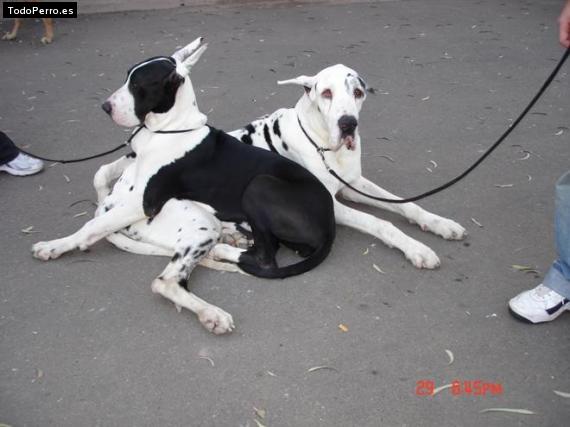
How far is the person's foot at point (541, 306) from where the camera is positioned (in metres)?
3.51

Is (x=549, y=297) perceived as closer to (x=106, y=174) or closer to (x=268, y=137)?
(x=268, y=137)

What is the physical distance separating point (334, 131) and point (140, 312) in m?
1.66

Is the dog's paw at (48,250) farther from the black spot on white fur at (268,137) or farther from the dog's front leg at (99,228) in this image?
the black spot on white fur at (268,137)

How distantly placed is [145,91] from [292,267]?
1419 mm

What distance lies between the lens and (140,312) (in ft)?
12.0

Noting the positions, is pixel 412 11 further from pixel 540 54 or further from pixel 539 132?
pixel 539 132

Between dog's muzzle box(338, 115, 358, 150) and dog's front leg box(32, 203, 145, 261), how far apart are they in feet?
4.49

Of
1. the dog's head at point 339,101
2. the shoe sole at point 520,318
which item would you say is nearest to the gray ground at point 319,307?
the shoe sole at point 520,318

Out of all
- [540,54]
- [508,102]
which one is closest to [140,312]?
[508,102]

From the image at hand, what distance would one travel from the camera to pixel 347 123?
4102 millimetres

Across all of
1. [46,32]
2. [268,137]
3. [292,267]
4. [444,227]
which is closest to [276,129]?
[268,137]

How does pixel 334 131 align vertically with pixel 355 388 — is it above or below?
above

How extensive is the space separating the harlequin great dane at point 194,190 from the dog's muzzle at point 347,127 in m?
0.33

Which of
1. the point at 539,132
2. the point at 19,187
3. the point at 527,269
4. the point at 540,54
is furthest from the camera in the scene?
the point at 540,54
